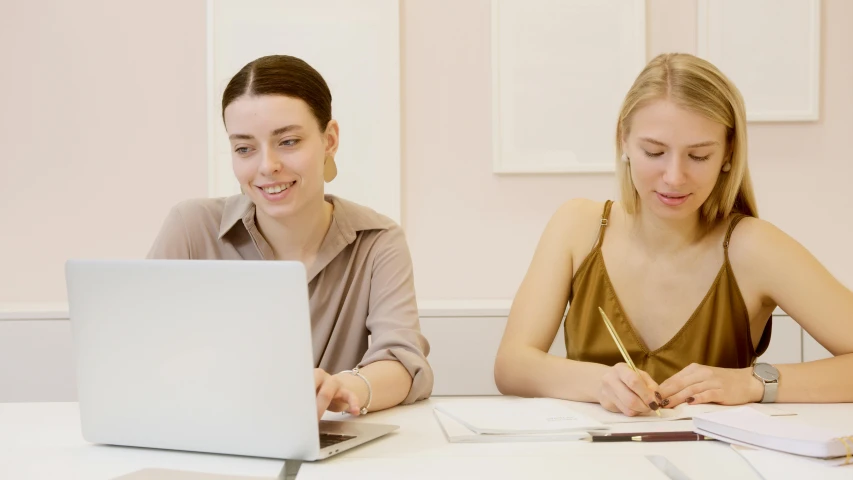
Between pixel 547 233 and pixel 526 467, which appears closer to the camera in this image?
pixel 526 467

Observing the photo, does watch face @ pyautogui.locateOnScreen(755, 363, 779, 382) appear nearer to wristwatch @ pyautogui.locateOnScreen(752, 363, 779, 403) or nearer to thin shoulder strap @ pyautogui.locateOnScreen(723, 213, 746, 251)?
wristwatch @ pyautogui.locateOnScreen(752, 363, 779, 403)

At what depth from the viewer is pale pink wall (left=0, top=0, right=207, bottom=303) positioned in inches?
120

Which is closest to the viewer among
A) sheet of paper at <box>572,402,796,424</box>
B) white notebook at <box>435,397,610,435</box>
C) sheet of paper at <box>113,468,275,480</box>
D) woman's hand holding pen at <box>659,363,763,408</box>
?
sheet of paper at <box>113,468,275,480</box>

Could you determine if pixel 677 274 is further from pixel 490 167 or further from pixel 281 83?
pixel 490 167

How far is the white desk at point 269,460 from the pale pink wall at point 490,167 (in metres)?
1.62

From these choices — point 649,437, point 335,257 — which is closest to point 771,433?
point 649,437

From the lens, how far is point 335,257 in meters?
1.91

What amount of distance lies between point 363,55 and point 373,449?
1.97m

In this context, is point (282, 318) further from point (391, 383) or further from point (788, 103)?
point (788, 103)

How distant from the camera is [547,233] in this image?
82.0 inches

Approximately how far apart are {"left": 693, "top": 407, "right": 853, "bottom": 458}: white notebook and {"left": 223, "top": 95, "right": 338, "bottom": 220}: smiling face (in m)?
0.92

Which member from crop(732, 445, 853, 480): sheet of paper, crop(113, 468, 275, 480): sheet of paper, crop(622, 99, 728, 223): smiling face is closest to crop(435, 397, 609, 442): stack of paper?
crop(732, 445, 853, 480): sheet of paper

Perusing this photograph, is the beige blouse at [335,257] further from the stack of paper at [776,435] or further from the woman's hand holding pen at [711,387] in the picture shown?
the stack of paper at [776,435]

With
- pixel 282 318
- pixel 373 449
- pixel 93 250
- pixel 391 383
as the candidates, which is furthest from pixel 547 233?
pixel 93 250
